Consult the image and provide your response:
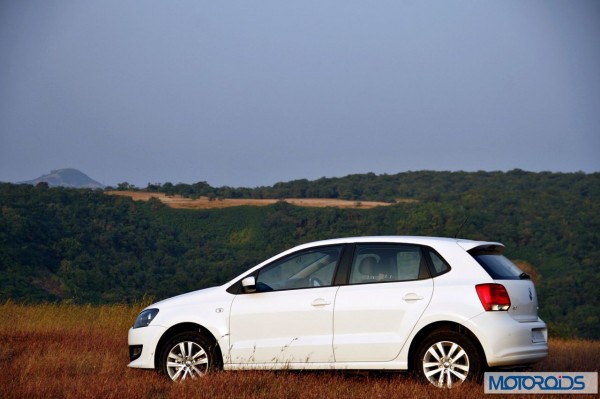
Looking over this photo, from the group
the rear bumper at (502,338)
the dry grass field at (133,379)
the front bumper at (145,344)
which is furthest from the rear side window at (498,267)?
the front bumper at (145,344)

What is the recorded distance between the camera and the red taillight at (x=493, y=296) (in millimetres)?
9383

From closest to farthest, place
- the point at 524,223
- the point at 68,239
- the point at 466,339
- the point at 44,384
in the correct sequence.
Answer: the point at 466,339 < the point at 44,384 < the point at 68,239 < the point at 524,223

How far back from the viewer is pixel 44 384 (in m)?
9.99

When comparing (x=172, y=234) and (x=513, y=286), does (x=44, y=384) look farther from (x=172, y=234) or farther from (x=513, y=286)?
(x=172, y=234)

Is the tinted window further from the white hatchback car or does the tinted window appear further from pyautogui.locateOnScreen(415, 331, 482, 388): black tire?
pyautogui.locateOnScreen(415, 331, 482, 388): black tire

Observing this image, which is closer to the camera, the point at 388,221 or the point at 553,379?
the point at 553,379

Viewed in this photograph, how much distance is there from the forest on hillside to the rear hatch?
47.7 m

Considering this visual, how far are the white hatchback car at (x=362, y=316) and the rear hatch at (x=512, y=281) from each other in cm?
2

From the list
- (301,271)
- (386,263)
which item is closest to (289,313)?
(301,271)

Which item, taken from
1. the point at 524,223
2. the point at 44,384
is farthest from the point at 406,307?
the point at 524,223

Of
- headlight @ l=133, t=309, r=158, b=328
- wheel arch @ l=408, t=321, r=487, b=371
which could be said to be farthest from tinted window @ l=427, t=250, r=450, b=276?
headlight @ l=133, t=309, r=158, b=328

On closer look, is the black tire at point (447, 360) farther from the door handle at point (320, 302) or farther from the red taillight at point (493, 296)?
the door handle at point (320, 302)

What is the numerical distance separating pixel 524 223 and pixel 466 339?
303 ft

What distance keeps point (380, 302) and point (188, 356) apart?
218 cm
